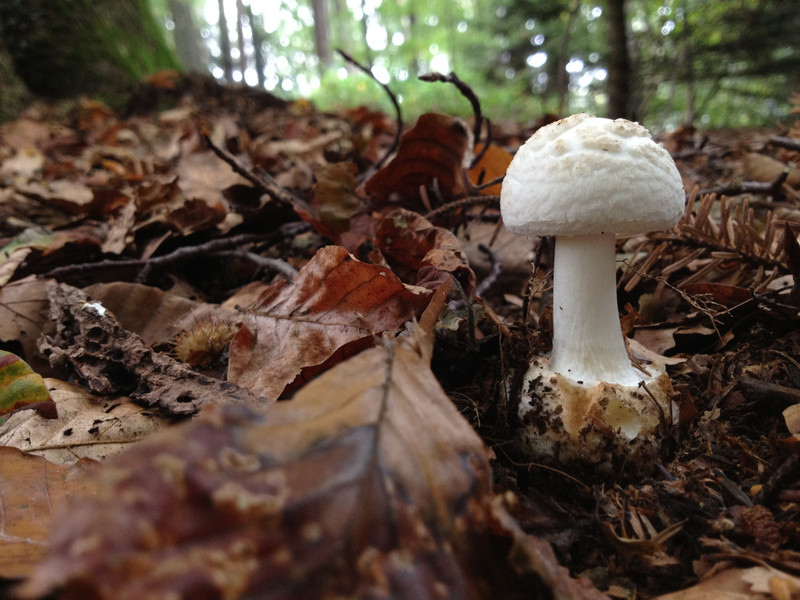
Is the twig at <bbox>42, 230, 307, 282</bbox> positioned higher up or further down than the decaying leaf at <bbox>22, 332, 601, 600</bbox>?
higher up

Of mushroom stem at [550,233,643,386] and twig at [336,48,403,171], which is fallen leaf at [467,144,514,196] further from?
mushroom stem at [550,233,643,386]

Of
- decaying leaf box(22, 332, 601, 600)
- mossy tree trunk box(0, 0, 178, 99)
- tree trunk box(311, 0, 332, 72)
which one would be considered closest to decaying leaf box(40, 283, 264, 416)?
decaying leaf box(22, 332, 601, 600)

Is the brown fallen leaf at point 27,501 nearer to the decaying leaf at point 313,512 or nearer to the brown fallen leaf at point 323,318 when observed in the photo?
the decaying leaf at point 313,512

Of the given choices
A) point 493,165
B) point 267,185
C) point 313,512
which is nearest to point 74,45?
point 267,185

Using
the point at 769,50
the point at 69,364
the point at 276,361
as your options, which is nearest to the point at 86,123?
the point at 69,364

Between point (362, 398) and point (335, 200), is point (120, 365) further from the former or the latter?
point (335, 200)

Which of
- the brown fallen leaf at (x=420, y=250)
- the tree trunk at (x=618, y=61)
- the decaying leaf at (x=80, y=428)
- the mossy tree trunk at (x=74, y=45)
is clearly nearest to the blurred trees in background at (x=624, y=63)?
the tree trunk at (x=618, y=61)
